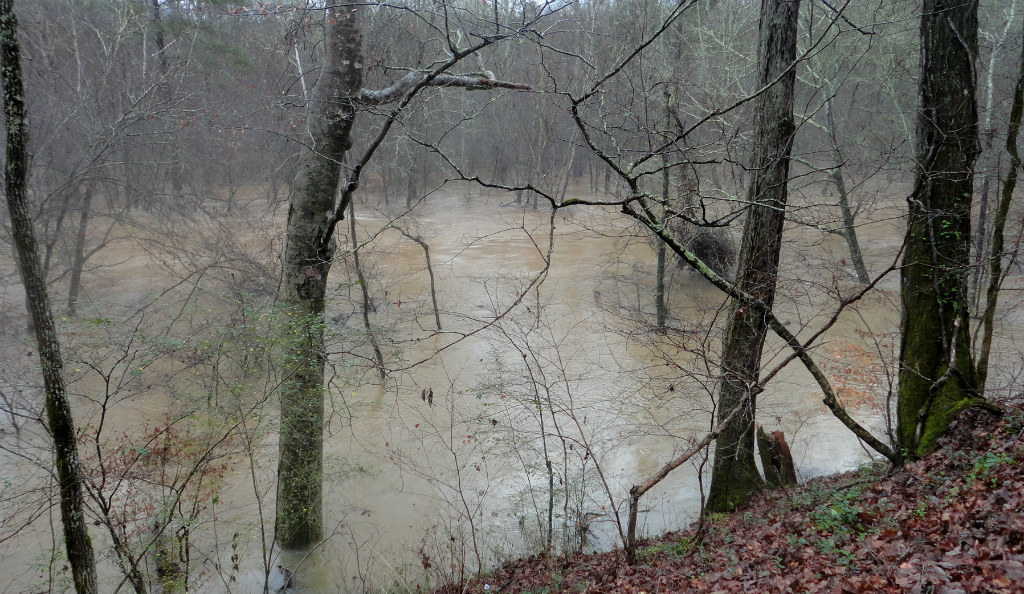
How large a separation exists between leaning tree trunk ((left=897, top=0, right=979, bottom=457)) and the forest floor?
14.8 inches

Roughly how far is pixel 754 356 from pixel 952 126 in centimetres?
275

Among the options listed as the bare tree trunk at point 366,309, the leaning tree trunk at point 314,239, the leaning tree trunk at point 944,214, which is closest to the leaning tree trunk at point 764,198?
the leaning tree trunk at point 944,214

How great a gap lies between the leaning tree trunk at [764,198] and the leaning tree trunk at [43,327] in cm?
608

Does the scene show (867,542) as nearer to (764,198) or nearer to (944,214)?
(944,214)

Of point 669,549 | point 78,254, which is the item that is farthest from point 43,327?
point 78,254

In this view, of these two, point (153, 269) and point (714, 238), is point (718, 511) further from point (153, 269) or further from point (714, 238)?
point (153, 269)

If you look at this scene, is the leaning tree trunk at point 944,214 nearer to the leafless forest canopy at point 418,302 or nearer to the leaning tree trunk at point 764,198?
the leafless forest canopy at point 418,302

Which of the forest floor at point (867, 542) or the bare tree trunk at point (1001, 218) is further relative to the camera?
the bare tree trunk at point (1001, 218)

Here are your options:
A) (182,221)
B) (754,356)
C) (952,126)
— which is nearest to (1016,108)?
(952,126)

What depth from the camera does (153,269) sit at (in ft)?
59.7

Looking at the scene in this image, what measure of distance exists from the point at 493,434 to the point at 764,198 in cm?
575

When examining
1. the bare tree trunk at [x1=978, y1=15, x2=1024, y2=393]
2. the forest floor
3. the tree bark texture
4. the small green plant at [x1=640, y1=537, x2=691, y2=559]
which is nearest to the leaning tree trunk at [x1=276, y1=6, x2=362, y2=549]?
the forest floor

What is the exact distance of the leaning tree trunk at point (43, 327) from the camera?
5.23 meters

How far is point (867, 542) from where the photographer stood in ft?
14.3
